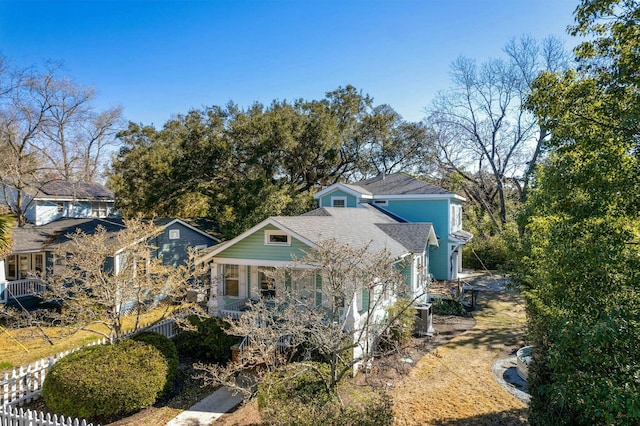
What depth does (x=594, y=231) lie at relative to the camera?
5430 mm

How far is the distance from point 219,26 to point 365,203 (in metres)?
14.1

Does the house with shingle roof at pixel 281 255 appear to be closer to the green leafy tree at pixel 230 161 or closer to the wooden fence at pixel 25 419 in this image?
the wooden fence at pixel 25 419

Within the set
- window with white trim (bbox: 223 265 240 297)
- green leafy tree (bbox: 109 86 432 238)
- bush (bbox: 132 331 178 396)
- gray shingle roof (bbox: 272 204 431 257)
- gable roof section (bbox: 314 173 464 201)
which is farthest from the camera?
gable roof section (bbox: 314 173 464 201)

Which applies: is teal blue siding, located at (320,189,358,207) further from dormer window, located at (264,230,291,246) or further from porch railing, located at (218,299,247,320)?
porch railing, located at (218,299,247,320)

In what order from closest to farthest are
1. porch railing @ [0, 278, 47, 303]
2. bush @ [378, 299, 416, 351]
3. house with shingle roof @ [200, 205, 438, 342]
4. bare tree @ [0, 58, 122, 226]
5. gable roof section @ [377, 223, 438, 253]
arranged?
bush @ [378, 299, 416, 351]
house with shingle roof @ [200, 205, 438, 342]
gable roof section @ [377, 223, 438, 253]
porch railing @ [0, 278, 47, 303]
bare tree @ [0, 58, 122, 226]

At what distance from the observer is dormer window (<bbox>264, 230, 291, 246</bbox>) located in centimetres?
1407

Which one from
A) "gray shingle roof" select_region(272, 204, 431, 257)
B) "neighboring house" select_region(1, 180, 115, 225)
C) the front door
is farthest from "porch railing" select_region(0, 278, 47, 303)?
"gray shingle roof" select_region(272, 204, 431, 257)

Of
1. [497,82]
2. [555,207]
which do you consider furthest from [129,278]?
[497,82]

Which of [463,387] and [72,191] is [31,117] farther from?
[463,387]

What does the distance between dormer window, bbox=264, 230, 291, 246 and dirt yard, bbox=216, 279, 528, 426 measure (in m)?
5.43

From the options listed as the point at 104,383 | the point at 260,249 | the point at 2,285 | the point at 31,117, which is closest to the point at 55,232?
the point at 2,285

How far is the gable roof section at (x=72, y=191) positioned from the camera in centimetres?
2816

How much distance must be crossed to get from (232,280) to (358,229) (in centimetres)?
620

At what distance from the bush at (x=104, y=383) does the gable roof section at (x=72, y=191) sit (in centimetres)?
2260
